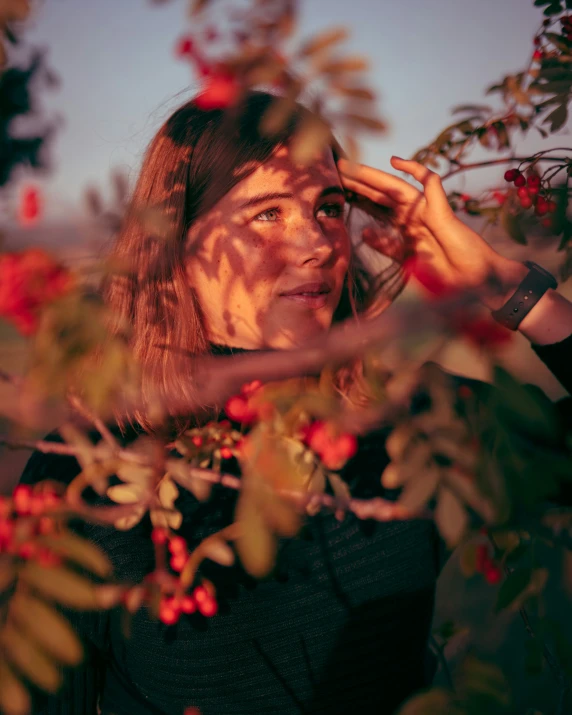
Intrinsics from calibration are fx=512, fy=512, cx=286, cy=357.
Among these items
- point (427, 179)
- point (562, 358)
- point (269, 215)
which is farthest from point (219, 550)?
point (427, 179)

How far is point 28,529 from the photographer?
74 centimetres

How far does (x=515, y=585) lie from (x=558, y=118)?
1167mm

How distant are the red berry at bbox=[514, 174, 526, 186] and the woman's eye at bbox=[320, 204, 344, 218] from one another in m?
0.59

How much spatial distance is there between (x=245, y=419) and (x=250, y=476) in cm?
35

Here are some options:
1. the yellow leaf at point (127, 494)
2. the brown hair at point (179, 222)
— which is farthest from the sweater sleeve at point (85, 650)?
the yellow leaf at point (127, 494)

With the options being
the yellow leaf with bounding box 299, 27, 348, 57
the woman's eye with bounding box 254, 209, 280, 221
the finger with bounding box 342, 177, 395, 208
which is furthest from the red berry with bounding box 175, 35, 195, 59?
the finger with bounding box 342, 177, 395, 208

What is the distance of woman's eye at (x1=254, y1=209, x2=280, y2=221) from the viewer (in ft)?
5.10

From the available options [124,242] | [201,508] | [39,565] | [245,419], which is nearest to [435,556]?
[201,508]

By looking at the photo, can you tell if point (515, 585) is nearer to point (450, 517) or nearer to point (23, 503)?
point (450, 517)

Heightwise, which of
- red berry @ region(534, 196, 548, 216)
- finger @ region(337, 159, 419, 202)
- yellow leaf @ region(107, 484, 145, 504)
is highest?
red berry @ region(534, 196, 548, 216)

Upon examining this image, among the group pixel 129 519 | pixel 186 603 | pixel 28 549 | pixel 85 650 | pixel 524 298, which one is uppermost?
pixel 524 298

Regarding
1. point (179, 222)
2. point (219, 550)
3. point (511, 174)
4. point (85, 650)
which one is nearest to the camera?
point (219, 550)

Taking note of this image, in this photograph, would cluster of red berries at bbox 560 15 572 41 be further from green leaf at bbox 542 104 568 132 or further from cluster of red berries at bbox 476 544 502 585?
cluster of red berries at bbox 476 544 502 585

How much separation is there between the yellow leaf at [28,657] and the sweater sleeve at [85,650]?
0.83 metres
